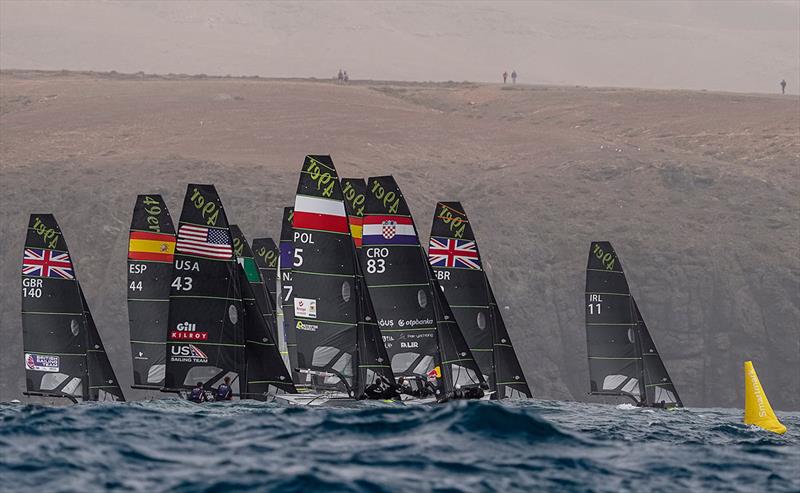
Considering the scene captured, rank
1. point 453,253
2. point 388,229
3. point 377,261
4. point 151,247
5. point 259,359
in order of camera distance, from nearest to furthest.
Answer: point 259,359
point 377,261
point 388,229
point 151,247
point 453,253

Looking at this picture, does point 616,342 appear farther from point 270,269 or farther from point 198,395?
point 198,395

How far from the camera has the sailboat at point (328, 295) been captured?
141 feet

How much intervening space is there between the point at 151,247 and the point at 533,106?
91.6 metres

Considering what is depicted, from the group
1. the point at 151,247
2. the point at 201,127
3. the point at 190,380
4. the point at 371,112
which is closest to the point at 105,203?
the point at 201,127

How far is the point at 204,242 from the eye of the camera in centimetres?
4209

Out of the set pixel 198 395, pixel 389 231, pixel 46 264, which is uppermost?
pixel 389 231

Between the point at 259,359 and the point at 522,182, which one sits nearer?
the point at 259,359

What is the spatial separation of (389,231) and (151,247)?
27.9ft

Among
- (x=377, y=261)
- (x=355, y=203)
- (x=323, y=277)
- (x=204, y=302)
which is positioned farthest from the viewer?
(x=355, y=203)

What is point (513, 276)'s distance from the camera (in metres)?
94.2

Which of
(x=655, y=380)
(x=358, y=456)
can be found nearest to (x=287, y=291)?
(x=655, y=380)

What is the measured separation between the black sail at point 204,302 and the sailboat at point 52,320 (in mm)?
7155

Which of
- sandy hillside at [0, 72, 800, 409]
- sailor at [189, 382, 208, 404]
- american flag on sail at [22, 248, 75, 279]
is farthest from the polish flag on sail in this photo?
sandy hillside at [0, 72, 800, 409]

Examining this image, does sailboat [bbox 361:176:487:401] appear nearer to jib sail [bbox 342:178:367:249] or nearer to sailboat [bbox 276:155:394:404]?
sailboat [bbox 276:155:394:404]
